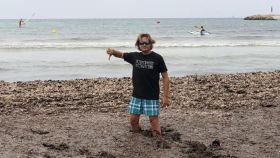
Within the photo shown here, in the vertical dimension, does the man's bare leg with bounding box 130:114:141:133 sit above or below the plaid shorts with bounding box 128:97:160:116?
below

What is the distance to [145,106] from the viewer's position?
21.6 ft

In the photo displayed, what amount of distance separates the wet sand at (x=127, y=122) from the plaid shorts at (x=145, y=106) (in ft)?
1.17

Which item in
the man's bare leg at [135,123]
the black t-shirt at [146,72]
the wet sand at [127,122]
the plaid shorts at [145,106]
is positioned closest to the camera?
the wet sand at [127,122]

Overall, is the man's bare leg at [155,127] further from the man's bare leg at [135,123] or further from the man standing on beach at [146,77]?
the man's bare leg at [135,123]

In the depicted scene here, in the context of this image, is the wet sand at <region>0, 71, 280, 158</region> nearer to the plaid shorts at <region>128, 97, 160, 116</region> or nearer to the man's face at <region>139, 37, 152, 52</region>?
the plaid shorts at <region>128, 97, 160, 116</region>

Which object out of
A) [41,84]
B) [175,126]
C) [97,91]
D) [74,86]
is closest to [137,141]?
[175,126]

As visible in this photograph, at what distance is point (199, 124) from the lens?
752 cm

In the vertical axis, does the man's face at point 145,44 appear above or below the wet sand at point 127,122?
above

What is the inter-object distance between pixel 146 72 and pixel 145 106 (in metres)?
0.50

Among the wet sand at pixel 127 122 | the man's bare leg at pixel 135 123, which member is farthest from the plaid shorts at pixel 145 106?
the wet sand at pixel 127 122

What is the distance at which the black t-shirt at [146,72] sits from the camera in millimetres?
6438

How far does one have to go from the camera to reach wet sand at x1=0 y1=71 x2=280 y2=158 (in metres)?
6.05

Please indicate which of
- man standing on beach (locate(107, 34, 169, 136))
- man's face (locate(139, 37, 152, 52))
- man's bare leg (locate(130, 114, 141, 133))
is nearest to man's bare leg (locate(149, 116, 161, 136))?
man standing on beach (locate(107, 34, 169, 136))

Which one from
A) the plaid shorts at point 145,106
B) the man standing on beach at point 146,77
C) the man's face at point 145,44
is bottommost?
the plaid shorts at point 145,106
